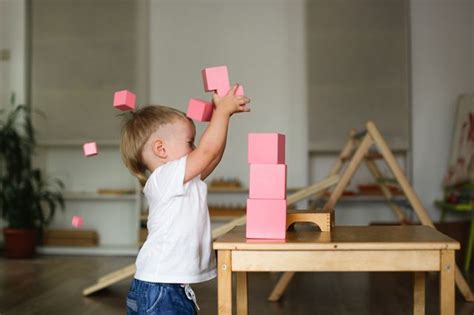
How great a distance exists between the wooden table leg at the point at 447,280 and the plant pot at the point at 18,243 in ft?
15.0

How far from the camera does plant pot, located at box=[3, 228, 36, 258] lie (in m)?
5.59

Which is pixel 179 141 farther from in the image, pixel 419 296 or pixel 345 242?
pixel 419 296

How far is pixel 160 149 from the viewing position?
1910 millimetres

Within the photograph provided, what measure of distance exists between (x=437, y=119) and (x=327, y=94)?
1.07 m

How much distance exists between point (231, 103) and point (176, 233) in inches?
16.3

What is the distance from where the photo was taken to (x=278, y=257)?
180 centimetres

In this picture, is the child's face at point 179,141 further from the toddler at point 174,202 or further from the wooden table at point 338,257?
the wooden table at point 338,257

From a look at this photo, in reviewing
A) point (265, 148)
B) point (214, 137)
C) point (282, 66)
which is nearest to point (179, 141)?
point (214, 137)

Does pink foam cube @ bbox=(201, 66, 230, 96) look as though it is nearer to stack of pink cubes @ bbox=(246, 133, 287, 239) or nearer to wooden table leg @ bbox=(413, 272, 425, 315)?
stack of pink cubes @ bbox=(246, 133, 287, 239)

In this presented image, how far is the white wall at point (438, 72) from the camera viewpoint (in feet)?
18.7

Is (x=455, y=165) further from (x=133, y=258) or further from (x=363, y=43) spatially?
(x=133, y=258)

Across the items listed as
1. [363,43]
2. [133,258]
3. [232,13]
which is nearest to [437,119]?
[363,43]

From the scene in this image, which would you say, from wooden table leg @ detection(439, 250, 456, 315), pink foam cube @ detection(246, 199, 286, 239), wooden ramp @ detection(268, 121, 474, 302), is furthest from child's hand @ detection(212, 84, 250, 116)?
wooden ramp @ detection(268, 121, 474, 302)

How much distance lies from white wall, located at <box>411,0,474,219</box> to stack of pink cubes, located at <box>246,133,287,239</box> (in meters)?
4.08
